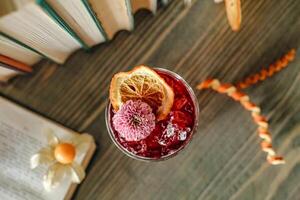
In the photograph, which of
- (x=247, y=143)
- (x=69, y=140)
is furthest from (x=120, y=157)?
(x=247, y=143)

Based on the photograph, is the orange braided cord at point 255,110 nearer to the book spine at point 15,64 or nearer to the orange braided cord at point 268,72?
the orange braided cord at point 268,72

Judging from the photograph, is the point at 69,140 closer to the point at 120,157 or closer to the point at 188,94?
the point at 120,157

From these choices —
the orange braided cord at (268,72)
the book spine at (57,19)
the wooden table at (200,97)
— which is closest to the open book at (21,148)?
the wooden table at (200,97)

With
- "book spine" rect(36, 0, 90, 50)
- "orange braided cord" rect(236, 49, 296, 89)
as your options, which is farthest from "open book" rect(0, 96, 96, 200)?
"orange braided cord" rect(236, 49, 296, 89)

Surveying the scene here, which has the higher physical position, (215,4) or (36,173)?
(215,4)

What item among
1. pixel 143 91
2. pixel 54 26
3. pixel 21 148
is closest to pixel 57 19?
pixel 54 26

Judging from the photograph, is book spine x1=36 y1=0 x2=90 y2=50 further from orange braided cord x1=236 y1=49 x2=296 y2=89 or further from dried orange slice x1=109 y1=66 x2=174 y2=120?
orange braided cord x1=236 y1=49 x2=296 y2=89

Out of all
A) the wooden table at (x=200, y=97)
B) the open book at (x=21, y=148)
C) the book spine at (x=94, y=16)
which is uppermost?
the book spine at (x=94, y=16)
